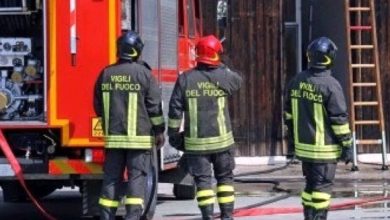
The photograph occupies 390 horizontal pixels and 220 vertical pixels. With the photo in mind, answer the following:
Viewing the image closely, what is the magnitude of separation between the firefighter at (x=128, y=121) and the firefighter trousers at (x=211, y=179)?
0.52 meters

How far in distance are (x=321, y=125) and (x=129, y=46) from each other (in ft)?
6.12

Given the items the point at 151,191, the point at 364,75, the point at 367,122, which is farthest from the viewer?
the point at 364,75

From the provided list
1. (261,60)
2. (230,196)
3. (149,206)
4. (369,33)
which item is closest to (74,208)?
(149,206)

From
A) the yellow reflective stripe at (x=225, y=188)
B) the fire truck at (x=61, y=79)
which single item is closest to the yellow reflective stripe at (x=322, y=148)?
the yellow reflective stripe at (x=225, y=188)

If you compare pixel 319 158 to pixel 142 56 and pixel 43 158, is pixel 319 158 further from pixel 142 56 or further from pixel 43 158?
pixel 43 158

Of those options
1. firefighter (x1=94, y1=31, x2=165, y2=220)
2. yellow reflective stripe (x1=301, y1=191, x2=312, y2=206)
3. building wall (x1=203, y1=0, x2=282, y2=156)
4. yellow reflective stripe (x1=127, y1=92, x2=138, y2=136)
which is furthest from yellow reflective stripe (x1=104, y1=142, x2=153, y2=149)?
building wall (x1=203, y1=0, x2=282, y2=156)

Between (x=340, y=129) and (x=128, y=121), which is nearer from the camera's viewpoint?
(x=340, y=129)

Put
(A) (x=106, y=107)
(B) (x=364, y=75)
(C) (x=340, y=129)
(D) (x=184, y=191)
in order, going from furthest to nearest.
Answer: (B) (x=364, y=75)
(D) (x=184, y=191)
(A) (x=106, y=107)
(C) (x=340, y=129)

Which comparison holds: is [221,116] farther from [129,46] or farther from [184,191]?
[184,191]

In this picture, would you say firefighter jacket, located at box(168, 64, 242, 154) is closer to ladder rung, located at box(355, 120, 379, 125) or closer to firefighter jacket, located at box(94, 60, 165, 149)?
firefighter jacket, located at box(94, 60, 165, 149)

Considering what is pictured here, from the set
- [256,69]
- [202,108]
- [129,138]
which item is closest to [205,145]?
[202,108]

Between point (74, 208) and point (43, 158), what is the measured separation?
8.44 feet

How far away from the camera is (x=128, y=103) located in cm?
888

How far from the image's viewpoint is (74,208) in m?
11.9
